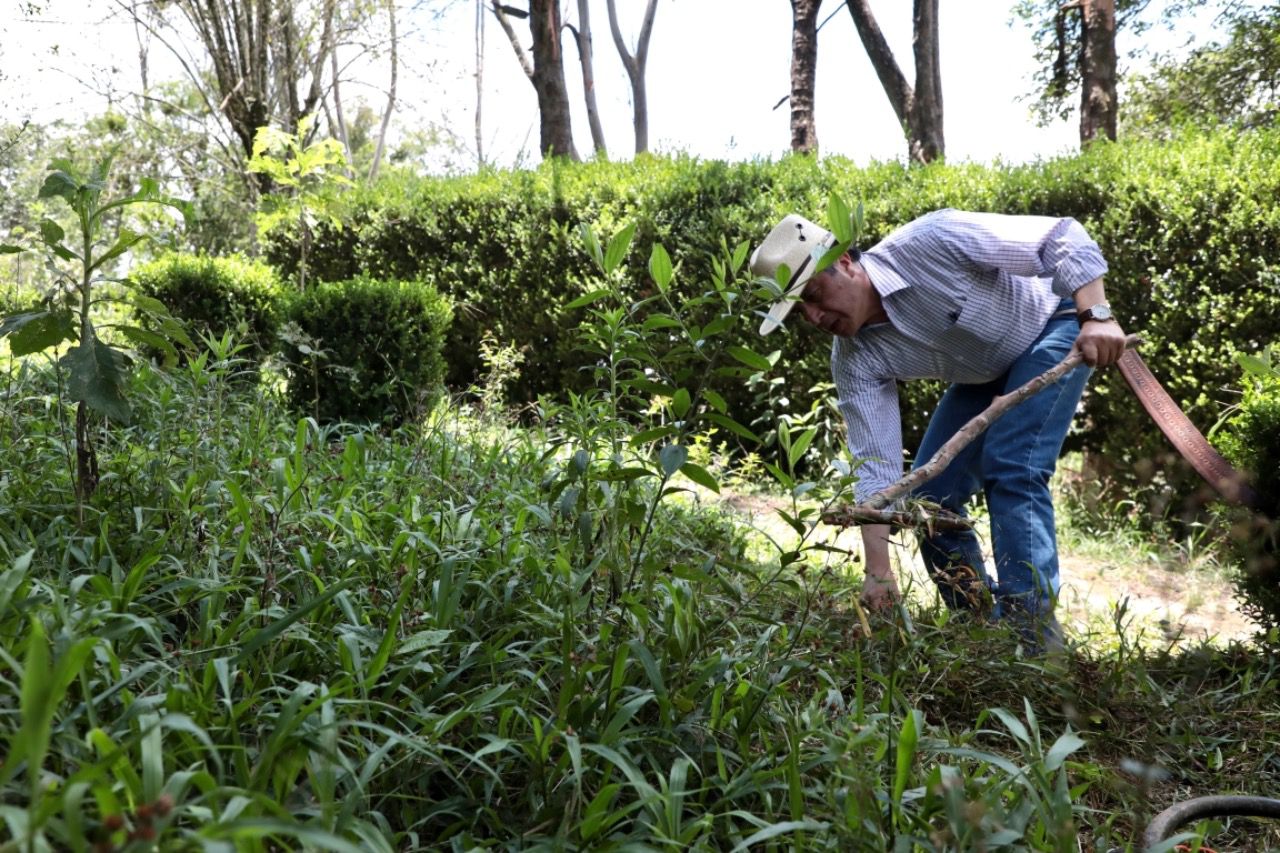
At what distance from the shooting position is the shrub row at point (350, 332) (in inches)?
221

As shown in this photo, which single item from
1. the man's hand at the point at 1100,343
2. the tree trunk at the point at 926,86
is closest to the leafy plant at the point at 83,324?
the man's hand at the point at 1100,343

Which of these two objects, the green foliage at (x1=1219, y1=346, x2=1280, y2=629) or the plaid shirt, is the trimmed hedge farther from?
the plaid shirt

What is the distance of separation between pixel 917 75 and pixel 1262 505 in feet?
32.2

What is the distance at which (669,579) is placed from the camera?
2352 millimetres

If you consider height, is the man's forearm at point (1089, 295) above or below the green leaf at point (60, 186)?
below

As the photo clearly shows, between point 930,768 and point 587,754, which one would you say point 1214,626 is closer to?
point 930,768

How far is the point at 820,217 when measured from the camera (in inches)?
248

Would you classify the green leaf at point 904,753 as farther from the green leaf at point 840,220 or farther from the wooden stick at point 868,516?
the green leaf at point 840,220

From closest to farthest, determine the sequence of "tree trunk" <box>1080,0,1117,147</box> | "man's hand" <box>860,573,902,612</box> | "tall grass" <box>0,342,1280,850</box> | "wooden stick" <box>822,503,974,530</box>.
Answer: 1. "tall grass" <box>0,342,1280,850</box>
2. "wooden stick" <box>822,503,974,530</box>
3. "man's hand" <box>860,573,902,612</box>
4. "tree trunk" <box>1080,0,1117,147</box>

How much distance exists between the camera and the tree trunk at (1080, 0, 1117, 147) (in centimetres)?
913

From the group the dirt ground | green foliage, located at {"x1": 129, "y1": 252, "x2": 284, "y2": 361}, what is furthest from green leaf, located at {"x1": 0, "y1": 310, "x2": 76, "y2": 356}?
green foliage, located at {"x1": 129, "y1": 252, "x2": 284, "y2": 361}

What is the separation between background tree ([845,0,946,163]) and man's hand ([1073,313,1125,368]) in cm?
922

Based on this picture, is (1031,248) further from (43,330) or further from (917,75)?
(917,75)

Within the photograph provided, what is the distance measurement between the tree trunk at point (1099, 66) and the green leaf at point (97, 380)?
359 inches
